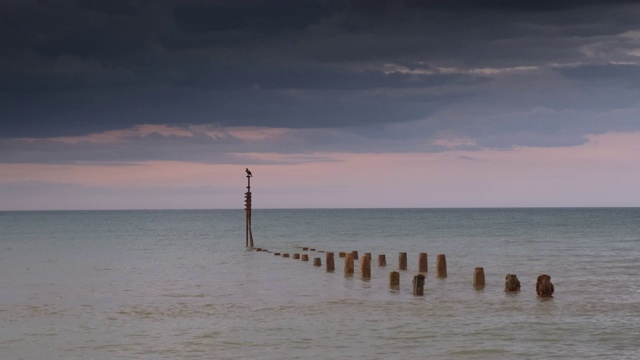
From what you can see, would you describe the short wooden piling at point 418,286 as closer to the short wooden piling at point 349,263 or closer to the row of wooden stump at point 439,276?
the row of wooden stump at point 439,276

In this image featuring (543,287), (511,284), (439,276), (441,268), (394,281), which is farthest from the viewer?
(441,268)

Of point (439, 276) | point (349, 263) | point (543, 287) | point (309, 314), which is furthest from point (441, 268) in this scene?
point (309, 314)

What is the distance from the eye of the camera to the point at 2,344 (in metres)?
23.8

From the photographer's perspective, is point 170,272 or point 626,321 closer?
point 626,321

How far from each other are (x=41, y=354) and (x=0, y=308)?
10789 millimetres

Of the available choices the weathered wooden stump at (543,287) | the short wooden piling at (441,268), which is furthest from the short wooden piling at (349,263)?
the weathered wooden stump at (543,287)

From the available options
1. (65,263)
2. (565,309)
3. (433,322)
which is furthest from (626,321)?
(65,263)

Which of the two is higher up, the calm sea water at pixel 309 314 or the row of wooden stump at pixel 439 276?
the row of wooden stump at pixel 439 276

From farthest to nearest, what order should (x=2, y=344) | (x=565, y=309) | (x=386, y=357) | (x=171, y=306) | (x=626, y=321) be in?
(x=171, y=306), (x=565, y=309), (x=626, y=321), (x=2, y=344), (x=386, y=357)

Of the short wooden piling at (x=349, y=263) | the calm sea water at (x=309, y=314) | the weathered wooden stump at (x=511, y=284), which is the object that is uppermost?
the short wooden piling at (x=349, y=263)

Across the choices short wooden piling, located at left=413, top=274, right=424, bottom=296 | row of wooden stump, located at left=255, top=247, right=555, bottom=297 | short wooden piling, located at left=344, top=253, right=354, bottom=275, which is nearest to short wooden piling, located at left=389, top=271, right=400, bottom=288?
row of wooden stump, located at left=255, top=247, right=555, bottom=297

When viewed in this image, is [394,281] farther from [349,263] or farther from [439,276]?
[349,263]

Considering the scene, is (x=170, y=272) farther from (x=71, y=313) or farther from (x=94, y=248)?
(x=94, y=248)

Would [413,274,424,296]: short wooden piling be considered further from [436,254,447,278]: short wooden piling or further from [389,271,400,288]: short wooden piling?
[436,254,447,278]: short wooden piling
